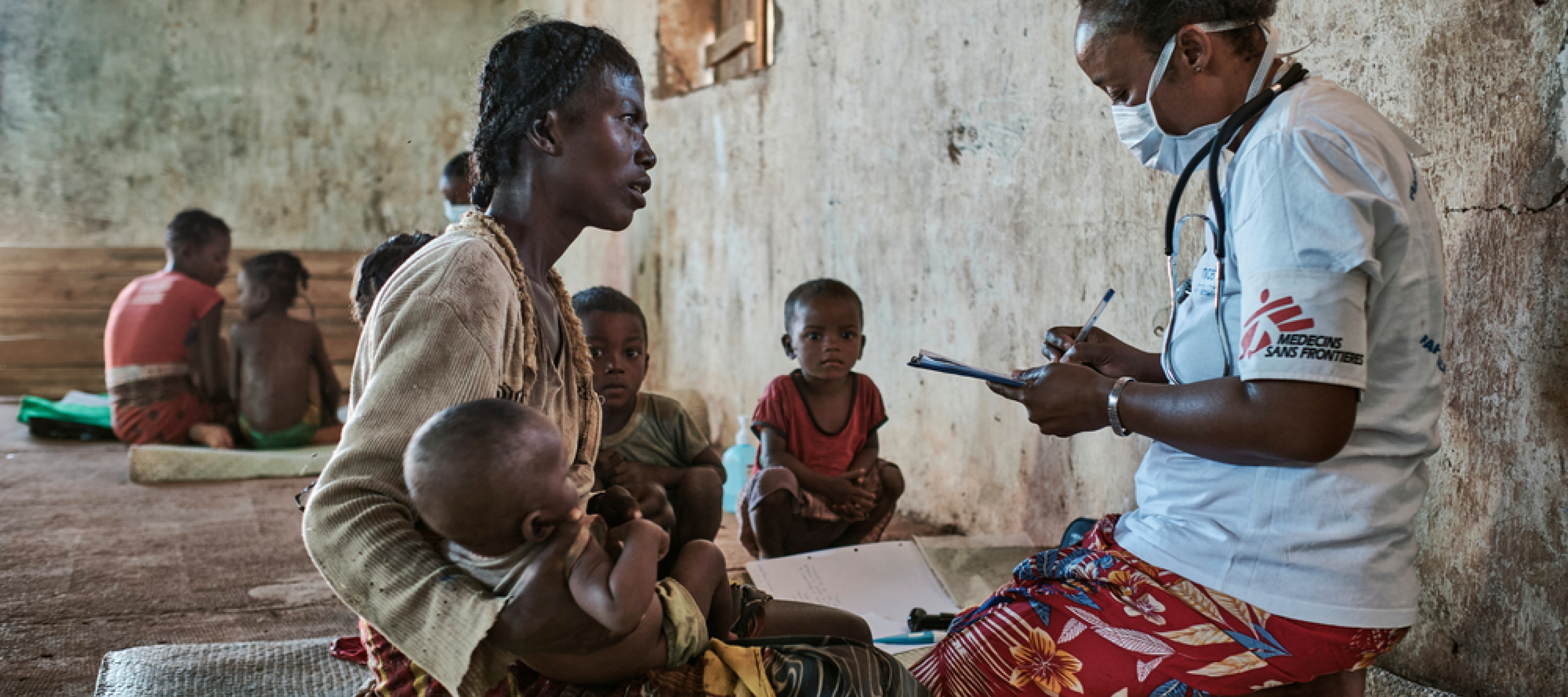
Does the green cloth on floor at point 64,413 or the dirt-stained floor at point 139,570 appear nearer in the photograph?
the dirt-stained floor at point 139,570

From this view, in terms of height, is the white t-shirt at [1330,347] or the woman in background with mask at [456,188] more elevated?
the woman in background with mask at [456,188]

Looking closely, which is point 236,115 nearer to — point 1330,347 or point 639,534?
point 639,534

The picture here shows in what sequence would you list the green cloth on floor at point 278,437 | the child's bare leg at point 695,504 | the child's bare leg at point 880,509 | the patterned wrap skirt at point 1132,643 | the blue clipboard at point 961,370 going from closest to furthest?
the patterned wrap skirt at point 1132,643, the blue clipboard at point 961,370, the child's bare leg at point 695,504, the child's bare leg at point 880,509, the green cloth on floor at point 278,437

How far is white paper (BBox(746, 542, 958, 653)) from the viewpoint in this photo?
2.51 metres

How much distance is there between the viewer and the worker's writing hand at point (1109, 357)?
1.72 m

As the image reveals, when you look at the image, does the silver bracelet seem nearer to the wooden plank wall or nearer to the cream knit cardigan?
the cream knit cardigan

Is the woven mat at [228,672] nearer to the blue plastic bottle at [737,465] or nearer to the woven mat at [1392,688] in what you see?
the woven mat at [1392,688]

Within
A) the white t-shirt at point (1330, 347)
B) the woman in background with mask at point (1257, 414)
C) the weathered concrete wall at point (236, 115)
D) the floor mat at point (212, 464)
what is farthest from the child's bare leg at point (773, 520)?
the weathered concrete wall at point (236, 115)

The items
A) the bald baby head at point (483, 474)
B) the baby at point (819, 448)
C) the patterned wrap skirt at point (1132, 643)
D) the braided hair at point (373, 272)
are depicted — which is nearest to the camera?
the bald baby head at point (483, 474)

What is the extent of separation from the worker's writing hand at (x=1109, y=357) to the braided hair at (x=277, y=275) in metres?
4.41

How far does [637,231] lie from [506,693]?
513cm

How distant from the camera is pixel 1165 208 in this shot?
2.61m

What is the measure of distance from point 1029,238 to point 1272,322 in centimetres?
197

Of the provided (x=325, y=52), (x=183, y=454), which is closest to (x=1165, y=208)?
(x=183, y=454)
